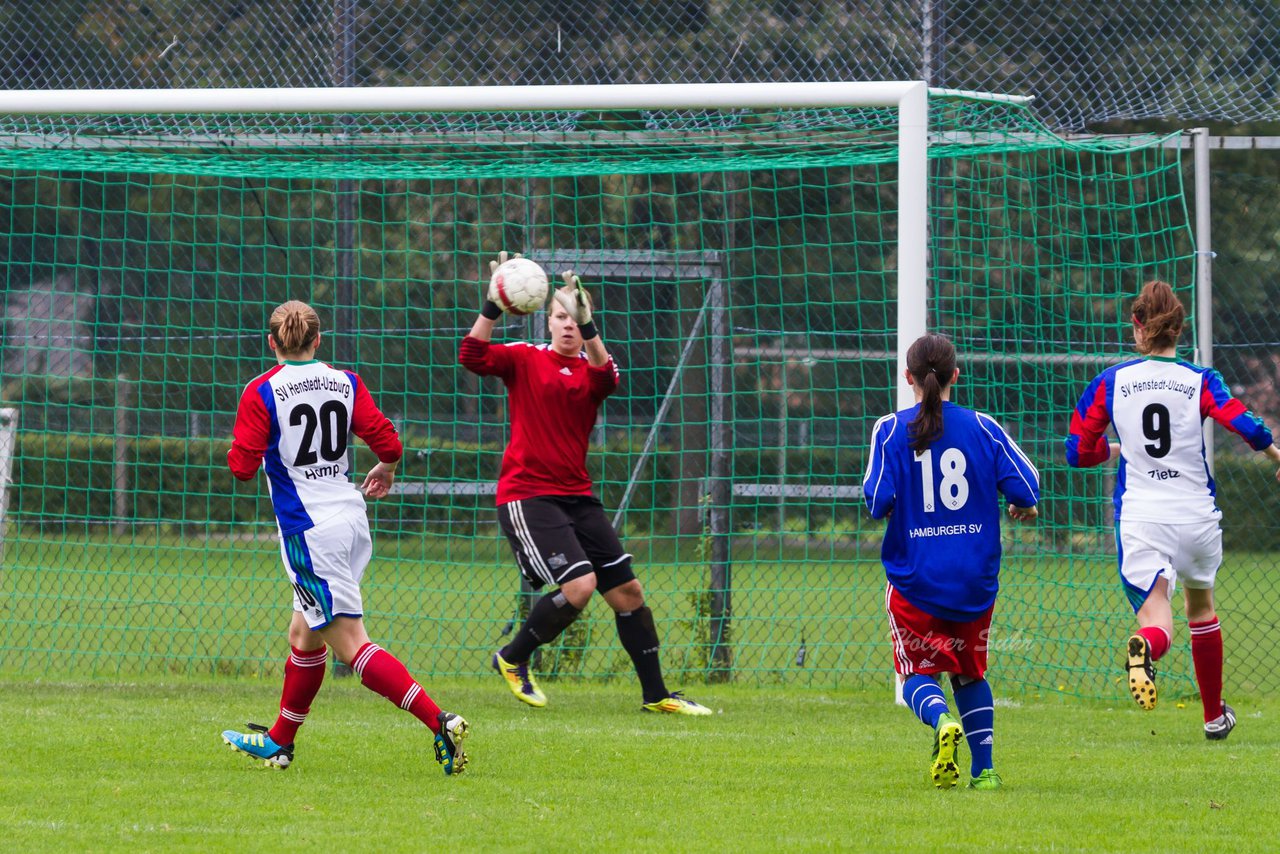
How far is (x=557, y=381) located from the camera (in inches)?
271

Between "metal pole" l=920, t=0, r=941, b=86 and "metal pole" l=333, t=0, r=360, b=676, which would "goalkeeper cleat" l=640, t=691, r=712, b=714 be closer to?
"metal pole" l=333, t=0, r=360, b=676

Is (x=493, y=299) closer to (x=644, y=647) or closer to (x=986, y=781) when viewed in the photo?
(x=644, y=647)

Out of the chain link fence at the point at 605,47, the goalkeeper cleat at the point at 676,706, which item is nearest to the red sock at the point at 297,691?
the goalkeeper cleat at the point at 676,706

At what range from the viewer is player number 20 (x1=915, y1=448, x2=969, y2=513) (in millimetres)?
4824

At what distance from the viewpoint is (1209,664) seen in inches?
242

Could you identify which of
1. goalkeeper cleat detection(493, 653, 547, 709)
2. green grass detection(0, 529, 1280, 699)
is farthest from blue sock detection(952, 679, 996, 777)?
green grass detection(0, 529, 1280, 699)

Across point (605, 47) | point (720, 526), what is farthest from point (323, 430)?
point (605, 47)

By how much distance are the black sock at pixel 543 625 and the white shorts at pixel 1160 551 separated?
246 centimetres

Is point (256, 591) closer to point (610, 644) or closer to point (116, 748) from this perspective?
point (610, 644)

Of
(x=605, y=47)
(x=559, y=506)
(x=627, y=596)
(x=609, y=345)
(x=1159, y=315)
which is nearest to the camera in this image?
(x=1159, y=315)

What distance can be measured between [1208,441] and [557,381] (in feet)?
9.54

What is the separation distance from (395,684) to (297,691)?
1.51 ft

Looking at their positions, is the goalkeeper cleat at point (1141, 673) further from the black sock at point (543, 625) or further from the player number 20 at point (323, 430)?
the player number 20 at point (323, 430)

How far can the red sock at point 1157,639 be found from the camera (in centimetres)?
566
